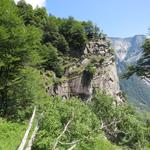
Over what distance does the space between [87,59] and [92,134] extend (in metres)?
49.7

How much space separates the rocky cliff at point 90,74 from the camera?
227 ft

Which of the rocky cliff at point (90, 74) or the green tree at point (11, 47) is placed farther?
the rocky cliff at point (90, 74)

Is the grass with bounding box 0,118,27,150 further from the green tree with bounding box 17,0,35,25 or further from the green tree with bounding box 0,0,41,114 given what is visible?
the green tree with bounding box 17,0,35,25

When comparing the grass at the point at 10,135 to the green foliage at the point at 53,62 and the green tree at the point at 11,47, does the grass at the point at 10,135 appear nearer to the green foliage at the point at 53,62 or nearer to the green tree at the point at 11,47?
the green tree at the point at 11,47

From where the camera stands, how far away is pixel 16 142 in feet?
81.6

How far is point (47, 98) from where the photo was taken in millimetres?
43406

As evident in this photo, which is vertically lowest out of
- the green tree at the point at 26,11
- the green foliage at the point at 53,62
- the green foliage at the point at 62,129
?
the green foliage at the point at 62,129

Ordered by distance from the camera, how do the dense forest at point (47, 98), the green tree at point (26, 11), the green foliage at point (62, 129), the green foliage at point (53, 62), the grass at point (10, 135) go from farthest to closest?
the green tree at point (26, 11)
the green foliage at point (53, 62)
the dense forest at point (47, 98)
the grass at point (10, 135)
the green foliage at point (62, 129)

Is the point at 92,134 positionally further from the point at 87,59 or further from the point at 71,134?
the point at 87,59

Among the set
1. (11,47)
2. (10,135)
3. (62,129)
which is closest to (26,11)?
(11,47)

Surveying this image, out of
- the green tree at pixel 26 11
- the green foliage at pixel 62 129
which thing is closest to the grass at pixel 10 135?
the green foliage at pixel 62 129

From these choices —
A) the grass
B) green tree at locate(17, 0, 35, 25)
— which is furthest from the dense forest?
green tree at locate(17, 0, 35, 25)

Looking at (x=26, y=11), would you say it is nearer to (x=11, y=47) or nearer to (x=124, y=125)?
(x=124, y=125)

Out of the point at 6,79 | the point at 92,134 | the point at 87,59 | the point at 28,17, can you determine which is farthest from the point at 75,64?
the point at 92,134
